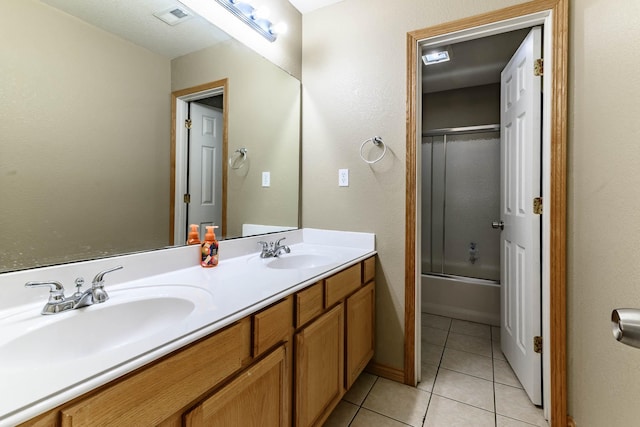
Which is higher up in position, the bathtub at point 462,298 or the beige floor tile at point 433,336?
the bathtub at point 462,298

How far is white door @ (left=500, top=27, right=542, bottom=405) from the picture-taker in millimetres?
1528

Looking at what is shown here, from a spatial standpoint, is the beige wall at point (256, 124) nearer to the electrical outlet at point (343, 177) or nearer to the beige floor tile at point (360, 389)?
the electrical outlet at point (343, 177)

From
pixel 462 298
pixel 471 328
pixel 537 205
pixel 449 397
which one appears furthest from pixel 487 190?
pixel 449 397

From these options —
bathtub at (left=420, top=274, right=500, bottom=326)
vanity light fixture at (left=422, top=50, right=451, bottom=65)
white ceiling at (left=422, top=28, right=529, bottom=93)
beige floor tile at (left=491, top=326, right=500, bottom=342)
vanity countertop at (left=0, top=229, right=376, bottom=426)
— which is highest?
white ceiling at (left=422, top=28, right=529, bottom=93)

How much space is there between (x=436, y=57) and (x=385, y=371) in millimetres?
2336

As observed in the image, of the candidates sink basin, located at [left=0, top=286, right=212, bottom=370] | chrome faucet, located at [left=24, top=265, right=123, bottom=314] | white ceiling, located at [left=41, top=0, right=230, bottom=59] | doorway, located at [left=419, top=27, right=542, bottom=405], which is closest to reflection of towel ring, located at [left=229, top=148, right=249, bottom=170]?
white ceiling, located at [left=41, top=0, right=230, bottom=59]

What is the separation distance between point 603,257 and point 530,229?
456 mm

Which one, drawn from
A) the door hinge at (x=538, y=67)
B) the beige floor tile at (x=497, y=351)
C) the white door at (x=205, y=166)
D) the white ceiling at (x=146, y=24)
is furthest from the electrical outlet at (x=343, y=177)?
the beige floor tile at (x=497, y=351)

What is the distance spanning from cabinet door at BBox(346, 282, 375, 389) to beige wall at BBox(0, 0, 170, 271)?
98cm

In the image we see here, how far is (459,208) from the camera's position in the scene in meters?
3.23

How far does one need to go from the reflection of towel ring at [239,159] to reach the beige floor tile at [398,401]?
58.4 inches

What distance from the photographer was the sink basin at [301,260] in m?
1.62

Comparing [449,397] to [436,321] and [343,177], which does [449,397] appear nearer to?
[436,321]

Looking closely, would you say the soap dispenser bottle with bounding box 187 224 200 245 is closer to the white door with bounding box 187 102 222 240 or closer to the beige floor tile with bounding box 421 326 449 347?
the white door with bounding box 187 102 222 240
